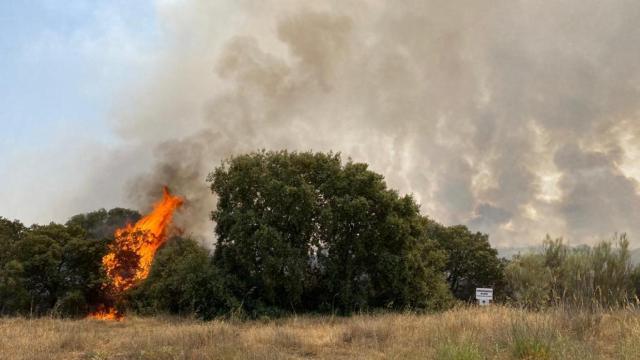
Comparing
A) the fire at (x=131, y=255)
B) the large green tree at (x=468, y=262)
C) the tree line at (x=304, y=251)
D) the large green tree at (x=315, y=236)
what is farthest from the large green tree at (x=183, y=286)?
the large green tree at (x=468, y=262)

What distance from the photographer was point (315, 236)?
101 feet

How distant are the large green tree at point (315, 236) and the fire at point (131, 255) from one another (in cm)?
1179

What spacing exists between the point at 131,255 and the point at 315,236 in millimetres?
16986

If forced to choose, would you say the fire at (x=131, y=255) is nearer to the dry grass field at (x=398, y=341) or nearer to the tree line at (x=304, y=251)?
the tree line at (x=304, y=251)

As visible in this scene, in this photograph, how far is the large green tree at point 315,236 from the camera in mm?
28938

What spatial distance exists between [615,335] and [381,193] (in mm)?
18868

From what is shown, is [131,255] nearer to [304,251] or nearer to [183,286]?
[183,286]

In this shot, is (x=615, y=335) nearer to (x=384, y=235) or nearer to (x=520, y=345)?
(x=520, y=345)

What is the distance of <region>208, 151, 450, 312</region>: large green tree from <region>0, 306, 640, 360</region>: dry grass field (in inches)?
522

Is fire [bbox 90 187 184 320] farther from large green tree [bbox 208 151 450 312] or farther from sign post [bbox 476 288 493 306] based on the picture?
sign post [bbox 476 288 493 306]

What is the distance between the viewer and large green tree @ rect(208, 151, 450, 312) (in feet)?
Answer: 94.9

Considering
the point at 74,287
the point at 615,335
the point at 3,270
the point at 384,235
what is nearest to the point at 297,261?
the point at 384,235

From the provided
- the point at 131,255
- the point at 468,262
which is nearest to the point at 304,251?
the point at 131,255

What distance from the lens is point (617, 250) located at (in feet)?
54.8
